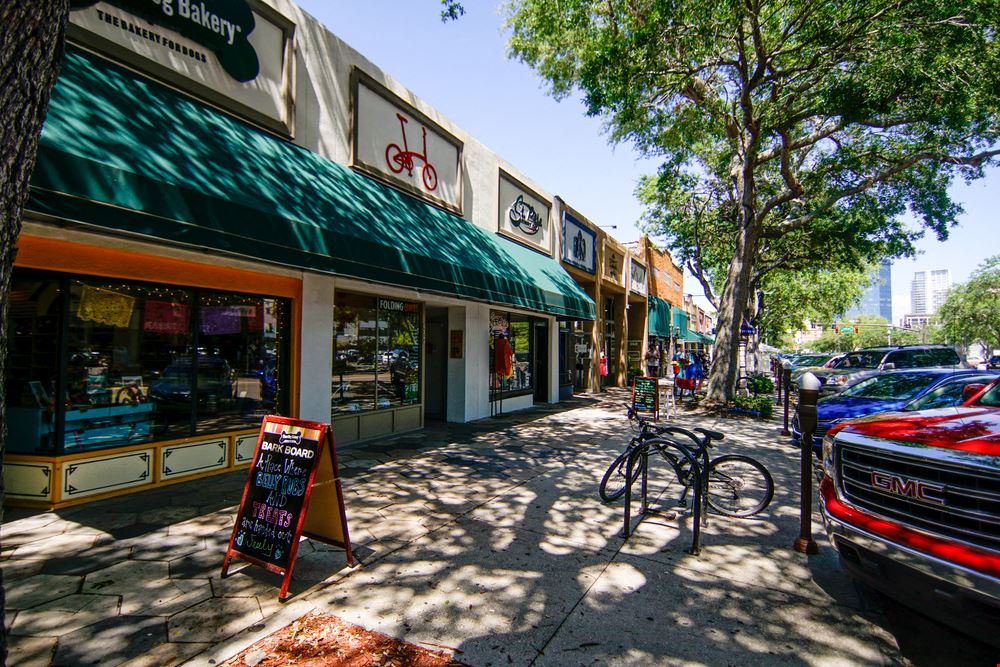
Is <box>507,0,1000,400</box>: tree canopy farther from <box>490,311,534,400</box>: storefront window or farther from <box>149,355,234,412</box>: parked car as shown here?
<box>149,355,234,412</box>: parked car

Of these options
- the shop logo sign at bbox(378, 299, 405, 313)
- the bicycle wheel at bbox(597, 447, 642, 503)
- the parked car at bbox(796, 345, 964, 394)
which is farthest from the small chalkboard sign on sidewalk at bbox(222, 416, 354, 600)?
the parked car at bbox(796, 345, 964, 394)

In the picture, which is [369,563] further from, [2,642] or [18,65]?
[18,65]

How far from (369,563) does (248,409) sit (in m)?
4.01

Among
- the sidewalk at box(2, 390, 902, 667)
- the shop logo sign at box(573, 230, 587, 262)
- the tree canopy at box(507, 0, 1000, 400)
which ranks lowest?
the sidewalk at box(2, 390, 902, 667)

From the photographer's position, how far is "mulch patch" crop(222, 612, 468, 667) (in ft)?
9.41

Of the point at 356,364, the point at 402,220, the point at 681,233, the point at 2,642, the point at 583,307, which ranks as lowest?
the point at 2,642

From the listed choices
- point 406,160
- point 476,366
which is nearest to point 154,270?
point 406,160

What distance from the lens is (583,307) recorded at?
13.8m

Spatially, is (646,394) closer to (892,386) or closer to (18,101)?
(892,386)

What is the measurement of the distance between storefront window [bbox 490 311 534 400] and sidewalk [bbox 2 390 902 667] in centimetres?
625

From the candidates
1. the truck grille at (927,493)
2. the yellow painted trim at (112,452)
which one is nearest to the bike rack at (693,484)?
the truck grille at (927,493)

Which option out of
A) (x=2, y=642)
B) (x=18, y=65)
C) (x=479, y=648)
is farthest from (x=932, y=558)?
(x=18, y=65)

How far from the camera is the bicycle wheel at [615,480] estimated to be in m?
5.77

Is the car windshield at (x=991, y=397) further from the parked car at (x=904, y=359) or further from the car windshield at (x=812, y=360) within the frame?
the car windshield at (x=812, y=360)
